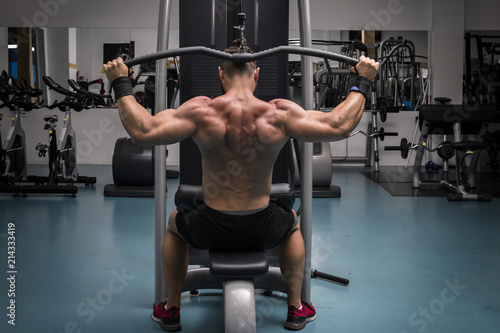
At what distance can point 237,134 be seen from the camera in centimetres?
187

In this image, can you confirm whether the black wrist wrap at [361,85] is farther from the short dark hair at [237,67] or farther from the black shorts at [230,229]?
the black shorts at [230,229]

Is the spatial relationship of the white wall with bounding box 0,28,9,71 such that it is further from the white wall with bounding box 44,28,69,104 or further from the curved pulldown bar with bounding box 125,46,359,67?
the curved pulldown bar with bounding box 125,46,359,67

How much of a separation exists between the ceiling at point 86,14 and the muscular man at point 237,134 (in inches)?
271

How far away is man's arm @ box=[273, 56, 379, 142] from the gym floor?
95 centimetres

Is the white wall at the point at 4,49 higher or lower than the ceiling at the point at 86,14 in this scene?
lower

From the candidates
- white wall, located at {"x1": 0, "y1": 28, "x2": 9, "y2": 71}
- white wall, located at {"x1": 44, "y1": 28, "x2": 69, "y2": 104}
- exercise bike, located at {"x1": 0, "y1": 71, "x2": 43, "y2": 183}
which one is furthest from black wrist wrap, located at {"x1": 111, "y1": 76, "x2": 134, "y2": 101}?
white wall, located at {"x1": 0, "y1": 28, "x2": 9, "y2": 71}

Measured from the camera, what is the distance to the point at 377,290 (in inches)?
112

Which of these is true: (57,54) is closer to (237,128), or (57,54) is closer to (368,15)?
(368,15)

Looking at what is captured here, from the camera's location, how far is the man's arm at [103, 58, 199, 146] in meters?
1.74

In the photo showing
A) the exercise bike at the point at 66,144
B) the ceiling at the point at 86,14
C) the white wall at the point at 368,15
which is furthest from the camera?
the white wall at the point at 368,15

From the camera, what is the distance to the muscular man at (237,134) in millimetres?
1768

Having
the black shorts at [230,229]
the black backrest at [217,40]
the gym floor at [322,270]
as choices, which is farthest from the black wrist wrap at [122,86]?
the gym floor at [322,270]

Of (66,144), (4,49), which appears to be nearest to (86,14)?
(4,49)

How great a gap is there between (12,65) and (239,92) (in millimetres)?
7648
